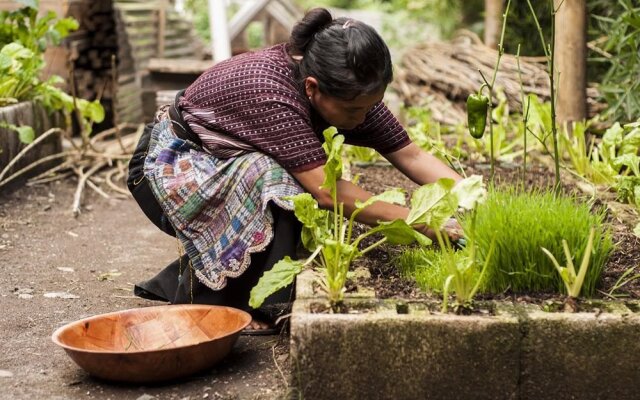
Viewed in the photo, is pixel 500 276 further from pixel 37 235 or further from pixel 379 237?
pixel 37 235

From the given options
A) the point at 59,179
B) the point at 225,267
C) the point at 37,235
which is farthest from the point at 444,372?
the point at 59,179

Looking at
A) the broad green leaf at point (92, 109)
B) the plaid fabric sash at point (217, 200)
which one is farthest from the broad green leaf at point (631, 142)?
the broad green leaf at point (92, 109)

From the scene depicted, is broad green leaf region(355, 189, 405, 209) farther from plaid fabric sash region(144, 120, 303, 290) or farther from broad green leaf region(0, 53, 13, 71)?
broad green leaf region(0, 53, 13, 71)

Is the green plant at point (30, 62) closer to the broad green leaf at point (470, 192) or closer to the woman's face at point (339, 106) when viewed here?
the woman's face at point (339, 106)

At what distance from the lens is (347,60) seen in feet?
9.87

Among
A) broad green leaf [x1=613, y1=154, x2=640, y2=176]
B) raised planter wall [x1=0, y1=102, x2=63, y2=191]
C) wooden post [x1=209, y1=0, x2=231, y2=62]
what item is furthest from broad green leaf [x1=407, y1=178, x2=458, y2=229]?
wooden post [x1=209, y1=0, x2=231, y2=62]

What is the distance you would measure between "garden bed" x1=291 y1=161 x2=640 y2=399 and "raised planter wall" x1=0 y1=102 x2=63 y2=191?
11.4ft

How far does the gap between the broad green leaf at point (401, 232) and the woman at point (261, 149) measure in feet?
0.47

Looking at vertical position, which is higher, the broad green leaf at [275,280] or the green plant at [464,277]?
the green plant at [464,277]

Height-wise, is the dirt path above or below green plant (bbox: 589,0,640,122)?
below

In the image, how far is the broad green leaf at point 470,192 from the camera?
265 centimetres

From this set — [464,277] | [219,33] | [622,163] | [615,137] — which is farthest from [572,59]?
[219,33]

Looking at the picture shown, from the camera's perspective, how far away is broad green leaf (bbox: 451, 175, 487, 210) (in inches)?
104

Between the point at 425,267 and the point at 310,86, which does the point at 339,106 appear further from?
the point at 425,267
